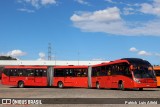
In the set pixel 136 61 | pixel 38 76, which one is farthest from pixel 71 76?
pixel 136 61

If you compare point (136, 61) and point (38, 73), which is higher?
point (136, 61)

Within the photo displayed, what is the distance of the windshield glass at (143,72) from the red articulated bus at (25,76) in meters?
15.8

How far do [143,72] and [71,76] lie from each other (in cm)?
1395

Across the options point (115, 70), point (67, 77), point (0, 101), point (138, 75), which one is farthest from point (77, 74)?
point (0, 101)

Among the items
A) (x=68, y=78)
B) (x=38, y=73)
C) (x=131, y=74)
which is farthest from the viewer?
(x=38, y=73)

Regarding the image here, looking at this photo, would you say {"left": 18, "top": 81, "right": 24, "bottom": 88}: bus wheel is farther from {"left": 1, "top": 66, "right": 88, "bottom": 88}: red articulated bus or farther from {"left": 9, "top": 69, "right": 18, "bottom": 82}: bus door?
{"left": 9, "top": 69, "right": 18, "bottom": 82}: bus door

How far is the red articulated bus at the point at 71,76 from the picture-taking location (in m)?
43.7

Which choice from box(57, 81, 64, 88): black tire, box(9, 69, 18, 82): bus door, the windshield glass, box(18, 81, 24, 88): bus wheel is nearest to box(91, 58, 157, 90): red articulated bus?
the windshield glass

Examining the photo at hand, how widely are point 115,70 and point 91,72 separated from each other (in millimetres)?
8468

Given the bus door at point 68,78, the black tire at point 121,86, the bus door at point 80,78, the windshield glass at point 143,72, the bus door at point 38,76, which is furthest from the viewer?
the bus door at point 38,76

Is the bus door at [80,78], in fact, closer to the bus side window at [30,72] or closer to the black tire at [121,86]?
the bus side window at [30,72]

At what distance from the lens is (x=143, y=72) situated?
104ft

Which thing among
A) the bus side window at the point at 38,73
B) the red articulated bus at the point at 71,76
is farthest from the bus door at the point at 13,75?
the red articulated bus at the point at 71,76

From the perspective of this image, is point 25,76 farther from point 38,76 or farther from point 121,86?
point 121,86
